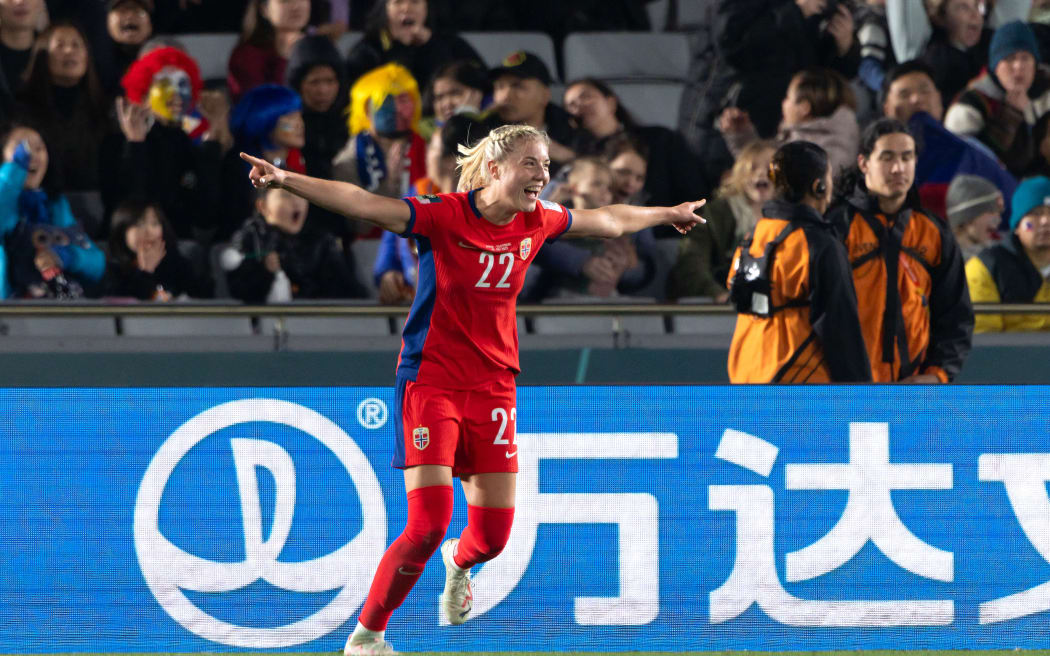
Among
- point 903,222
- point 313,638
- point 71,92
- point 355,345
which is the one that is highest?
point 71,92

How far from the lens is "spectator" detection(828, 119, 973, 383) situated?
5.72 m

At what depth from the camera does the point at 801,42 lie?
8.89 metres

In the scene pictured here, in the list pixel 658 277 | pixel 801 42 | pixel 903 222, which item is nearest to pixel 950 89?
pixel 801 42

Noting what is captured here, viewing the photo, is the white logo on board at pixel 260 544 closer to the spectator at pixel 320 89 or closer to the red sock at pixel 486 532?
the red sock at pixel 486 532

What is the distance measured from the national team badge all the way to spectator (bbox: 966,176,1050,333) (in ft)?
11.6

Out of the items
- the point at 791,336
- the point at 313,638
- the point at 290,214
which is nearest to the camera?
the point at 313,638

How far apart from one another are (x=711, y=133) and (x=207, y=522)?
454 centimetres

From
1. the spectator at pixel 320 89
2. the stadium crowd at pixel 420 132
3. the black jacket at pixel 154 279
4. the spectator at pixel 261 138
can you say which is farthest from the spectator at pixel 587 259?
the black jacket at pixel 154 279

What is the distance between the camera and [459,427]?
4676mm


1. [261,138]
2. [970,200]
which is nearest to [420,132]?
[261,138]

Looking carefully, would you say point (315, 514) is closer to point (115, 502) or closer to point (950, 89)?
point (115, 502)

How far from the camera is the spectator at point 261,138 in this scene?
7.91m

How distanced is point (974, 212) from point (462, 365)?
160 inches

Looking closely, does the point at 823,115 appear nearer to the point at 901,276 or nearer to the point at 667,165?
the point at 667,165
